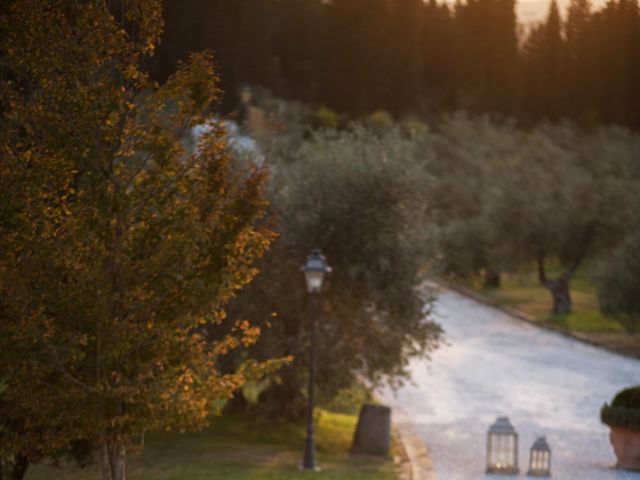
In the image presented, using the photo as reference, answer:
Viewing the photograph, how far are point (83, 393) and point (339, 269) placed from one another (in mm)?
9316

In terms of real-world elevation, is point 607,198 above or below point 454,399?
above

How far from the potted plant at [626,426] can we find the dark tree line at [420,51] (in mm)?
4630

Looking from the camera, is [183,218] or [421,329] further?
[421,329]

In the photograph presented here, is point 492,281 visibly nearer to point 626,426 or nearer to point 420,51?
point 420,51

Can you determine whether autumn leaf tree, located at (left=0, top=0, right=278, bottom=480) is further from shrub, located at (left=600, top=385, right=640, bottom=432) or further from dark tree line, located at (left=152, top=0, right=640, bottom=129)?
shrub, located at (left=600, top=385, right=640, bottom=432)

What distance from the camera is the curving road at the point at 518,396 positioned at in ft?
57.1

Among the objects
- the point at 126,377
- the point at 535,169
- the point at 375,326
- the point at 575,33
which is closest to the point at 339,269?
the point at 375,326

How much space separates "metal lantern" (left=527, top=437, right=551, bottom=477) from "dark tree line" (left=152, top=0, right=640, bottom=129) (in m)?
5.50

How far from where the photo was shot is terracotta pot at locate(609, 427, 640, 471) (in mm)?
15898

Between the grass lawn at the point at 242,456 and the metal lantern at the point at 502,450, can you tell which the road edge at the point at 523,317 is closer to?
the grass lawn at the point at 242,456

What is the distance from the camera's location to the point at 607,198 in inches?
1359

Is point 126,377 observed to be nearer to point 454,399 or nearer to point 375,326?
point 375,326

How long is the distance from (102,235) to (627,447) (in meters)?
9.66

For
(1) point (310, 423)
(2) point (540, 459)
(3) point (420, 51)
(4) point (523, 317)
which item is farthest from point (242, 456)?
(4) point (523, 317)
